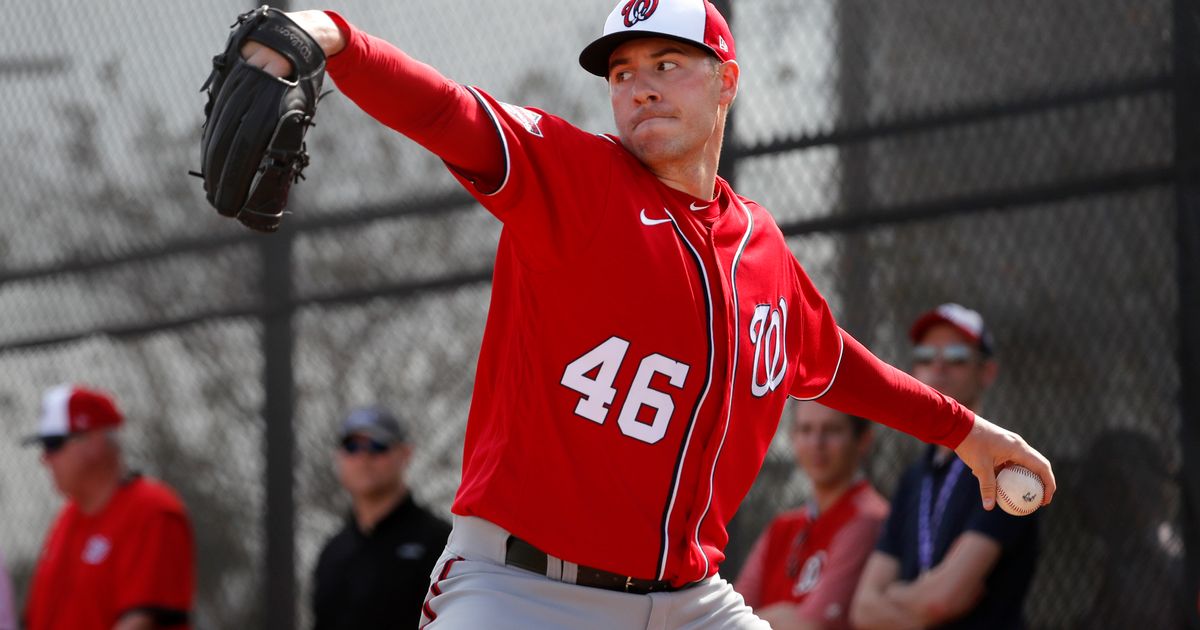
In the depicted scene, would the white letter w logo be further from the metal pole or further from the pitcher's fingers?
the metal pole

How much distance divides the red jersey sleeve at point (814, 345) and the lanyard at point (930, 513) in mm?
1439

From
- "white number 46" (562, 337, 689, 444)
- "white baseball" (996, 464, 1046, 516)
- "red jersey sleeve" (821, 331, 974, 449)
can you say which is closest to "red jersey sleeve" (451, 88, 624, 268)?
"white number 46" (562, 337, 689, 444)

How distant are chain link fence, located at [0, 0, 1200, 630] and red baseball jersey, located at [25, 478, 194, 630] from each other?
783mm

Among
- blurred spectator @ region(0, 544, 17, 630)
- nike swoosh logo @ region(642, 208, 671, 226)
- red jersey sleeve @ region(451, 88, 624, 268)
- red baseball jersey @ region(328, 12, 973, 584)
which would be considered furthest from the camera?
blurred spectator @ region(0, 544, 17, 630)

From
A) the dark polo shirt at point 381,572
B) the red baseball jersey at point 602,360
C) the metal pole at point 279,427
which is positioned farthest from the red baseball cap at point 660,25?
the metal pole at point 279,427

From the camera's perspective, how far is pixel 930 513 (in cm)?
525

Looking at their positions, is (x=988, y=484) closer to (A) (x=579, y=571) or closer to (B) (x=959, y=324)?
(A) (x=579, y=571)

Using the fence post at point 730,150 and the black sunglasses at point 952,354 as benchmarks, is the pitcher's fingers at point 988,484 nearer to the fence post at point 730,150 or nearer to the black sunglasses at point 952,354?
the black sunglasses at point 952,354

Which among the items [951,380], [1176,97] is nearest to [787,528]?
[951,380]

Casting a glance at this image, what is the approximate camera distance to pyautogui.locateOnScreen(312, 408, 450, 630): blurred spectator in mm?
5914

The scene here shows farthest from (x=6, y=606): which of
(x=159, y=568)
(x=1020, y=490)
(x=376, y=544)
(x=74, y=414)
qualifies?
(x=1020, y=490)

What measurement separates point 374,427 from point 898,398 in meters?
2.83

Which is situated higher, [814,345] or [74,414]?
[814,345]

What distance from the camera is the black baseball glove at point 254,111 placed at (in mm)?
2611
